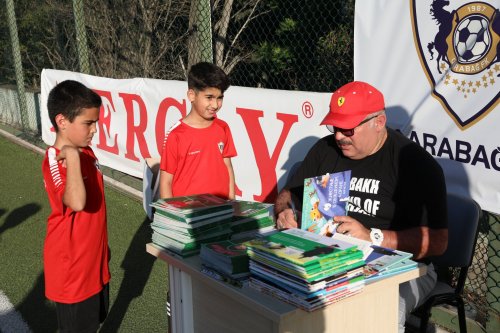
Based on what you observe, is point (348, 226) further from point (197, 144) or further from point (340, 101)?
point (197, 144)

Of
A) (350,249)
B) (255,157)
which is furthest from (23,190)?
(350,249)

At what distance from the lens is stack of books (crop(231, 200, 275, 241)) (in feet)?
8.64

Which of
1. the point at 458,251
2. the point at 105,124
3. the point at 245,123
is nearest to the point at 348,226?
the point at 458,251

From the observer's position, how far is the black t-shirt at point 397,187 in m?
2.75

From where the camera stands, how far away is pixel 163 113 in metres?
6.06

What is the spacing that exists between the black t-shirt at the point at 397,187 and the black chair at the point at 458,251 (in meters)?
0.35

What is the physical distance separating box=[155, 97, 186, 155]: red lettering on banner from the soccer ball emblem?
10.2 ft

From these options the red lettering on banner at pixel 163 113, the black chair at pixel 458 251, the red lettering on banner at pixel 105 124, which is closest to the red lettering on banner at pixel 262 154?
the red lettering on banner at pixel 163 113

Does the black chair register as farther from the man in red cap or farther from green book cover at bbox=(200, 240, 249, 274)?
green book cover at bbox=(200, 240, 249, 274)

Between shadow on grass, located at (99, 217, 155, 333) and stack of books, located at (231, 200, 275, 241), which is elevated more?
stack of books, located at (231, 200, 275, 241)

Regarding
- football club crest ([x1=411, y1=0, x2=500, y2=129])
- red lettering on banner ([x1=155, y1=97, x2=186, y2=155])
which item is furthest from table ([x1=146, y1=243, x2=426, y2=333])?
red lettering on banner ([x1=155, y1=97, x2=186, y2=155])

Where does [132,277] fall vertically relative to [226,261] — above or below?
below

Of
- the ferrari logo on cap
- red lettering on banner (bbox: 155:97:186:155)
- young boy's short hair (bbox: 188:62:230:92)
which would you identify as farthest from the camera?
red lettering on banner (bbox: 155:97:186:155)

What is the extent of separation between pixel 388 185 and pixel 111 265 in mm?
2879
